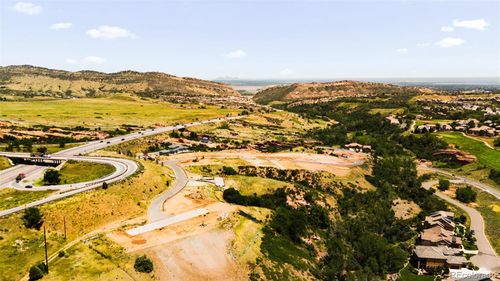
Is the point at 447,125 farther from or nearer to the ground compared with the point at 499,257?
farther from the ground

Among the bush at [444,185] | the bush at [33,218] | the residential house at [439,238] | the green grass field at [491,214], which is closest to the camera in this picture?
the bush at [33,218]

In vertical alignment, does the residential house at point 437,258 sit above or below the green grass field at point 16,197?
below

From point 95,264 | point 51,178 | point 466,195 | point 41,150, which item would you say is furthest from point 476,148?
point 41,150

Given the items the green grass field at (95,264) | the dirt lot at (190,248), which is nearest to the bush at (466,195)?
the dirt lot at (190,248)

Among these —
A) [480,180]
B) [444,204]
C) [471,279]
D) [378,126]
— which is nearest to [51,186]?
[471,279]

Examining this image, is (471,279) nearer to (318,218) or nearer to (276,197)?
(318,218)

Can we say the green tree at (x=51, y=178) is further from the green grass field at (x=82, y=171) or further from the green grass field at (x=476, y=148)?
the green grass field at (x=476, y=148)
